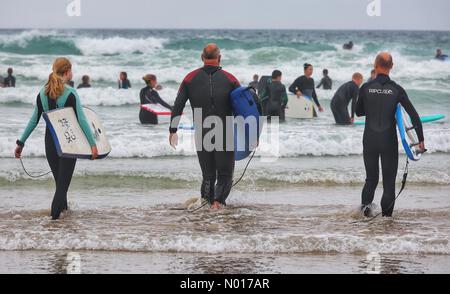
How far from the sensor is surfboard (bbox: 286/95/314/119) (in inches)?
764

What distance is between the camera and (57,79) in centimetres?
800

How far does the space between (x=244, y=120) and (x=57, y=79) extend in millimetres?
1861

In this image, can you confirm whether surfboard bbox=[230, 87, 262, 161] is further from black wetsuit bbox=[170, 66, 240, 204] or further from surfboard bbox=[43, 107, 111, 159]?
surfboard bbox=[43, 107, 111, 159]

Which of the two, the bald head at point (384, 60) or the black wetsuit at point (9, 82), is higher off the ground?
the bald head at point (384, 60)

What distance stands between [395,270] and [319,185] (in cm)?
480

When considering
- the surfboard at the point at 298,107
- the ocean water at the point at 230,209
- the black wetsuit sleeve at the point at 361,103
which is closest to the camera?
the ocean water at the point at 230,209

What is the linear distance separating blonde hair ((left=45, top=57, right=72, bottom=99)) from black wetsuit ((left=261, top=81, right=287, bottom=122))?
34.8ft

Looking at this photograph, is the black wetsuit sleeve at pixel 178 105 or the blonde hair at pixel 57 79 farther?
the black wetsuit sleeve at pixel 178 105

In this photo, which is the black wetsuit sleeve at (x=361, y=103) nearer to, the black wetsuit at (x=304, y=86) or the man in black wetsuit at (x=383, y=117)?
the man in black wetsuit at (x=383, y=117)

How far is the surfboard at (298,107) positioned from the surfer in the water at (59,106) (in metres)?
11.5

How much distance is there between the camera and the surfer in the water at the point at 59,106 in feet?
26.3

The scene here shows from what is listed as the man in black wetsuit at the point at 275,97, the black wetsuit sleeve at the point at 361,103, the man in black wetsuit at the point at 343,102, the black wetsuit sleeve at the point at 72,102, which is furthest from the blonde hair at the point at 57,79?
the man in black wetsuit at the point at 275,97

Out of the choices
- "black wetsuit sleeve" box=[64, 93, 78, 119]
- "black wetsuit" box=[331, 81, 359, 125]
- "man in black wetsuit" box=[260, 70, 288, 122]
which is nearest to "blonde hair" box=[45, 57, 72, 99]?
"black wetsuit sleeve" box=[64, 93, 78, 119]

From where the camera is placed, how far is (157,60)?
3753 cm
